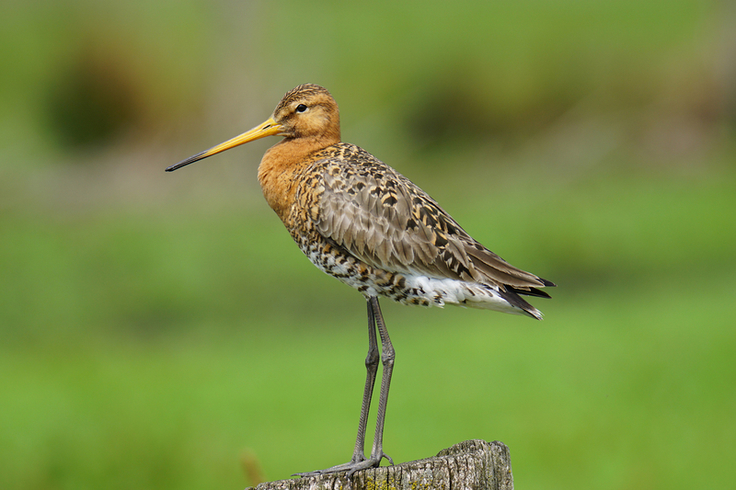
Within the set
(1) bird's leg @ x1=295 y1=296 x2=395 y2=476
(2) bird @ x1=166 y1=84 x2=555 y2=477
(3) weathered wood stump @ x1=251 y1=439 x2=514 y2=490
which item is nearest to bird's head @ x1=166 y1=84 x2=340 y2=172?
(2) bird @ x1=166 y1=84 x2=555 y2=477

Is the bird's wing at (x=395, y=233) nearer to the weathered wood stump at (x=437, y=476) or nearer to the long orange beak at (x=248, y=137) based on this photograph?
the long orange beak at (x=248, y=137)

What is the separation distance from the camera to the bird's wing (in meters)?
4.31

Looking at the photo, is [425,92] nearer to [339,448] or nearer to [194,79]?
[194,79]

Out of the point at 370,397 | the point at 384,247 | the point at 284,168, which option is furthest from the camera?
the point at 284,168

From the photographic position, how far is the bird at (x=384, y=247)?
4309mm

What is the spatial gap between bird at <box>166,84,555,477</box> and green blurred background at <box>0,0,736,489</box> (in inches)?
44.6

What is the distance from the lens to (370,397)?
14.9ft

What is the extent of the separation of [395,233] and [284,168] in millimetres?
775

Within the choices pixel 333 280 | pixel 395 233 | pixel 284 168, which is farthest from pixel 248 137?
pixel 333 280

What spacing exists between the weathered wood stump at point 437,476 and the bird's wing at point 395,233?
1.08 m

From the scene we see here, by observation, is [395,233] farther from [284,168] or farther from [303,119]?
[303,119]

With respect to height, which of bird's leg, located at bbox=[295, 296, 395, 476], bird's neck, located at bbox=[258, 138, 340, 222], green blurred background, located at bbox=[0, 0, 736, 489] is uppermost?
green blurred background, located at bbox=[0, 0, 736, 489]

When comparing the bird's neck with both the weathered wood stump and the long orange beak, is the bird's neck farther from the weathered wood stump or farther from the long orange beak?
the weathered wood stump

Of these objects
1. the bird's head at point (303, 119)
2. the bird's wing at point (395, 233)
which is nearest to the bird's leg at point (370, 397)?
the bird's wing at point (395, 233)
